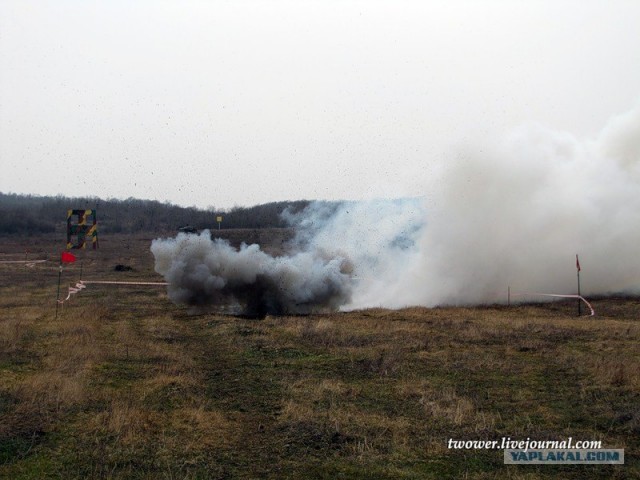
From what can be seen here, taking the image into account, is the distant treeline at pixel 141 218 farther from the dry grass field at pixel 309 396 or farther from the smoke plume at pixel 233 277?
the dry grass field at pixel 309 396

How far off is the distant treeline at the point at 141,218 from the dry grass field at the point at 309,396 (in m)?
62.0

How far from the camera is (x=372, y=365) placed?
14594 millimetres

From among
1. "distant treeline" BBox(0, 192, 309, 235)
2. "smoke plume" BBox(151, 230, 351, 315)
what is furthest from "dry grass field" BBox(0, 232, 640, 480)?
"distant treeline" BBox(0, 192, 309, 235)

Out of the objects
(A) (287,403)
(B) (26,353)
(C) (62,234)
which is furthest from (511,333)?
(C) (62,234)

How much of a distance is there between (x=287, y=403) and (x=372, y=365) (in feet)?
12.1

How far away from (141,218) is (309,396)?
117m

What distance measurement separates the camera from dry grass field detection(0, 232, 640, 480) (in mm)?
8539

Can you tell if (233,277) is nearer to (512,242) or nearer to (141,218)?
(512,242)

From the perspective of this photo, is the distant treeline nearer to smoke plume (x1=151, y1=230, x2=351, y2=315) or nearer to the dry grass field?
smoke plume (x1=151, y1=230, x2=351, y2=315)

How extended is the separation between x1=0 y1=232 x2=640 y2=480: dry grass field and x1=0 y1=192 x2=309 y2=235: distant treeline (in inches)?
2440

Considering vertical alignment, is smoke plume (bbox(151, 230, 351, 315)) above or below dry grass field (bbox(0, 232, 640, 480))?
A: above

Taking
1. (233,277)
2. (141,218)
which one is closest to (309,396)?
(233,277)

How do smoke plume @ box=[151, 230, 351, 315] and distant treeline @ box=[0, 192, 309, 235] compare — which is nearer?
smoke plume @ box=[151, 230, 351, 315]

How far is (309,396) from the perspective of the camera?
11938mm
